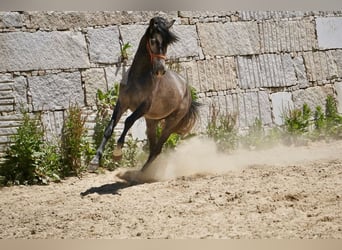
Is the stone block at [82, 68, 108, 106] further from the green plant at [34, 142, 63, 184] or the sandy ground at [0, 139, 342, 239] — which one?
the sandy ground at [0, 139, 342, 239]

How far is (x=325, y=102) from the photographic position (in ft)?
28.7

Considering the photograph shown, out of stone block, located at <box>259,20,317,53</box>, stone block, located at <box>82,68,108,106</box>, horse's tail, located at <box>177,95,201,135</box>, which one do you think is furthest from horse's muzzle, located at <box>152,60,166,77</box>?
stone block, located at <box>259,20,317,53</box>

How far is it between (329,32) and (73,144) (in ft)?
19.5

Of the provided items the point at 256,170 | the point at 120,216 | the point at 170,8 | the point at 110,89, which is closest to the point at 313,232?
Answer: the point at 120,216

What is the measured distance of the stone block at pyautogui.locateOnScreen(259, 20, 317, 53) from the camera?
8.12 meters

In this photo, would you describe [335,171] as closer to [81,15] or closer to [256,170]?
[256,170]

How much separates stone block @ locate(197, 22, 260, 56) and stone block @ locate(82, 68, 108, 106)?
200 cm

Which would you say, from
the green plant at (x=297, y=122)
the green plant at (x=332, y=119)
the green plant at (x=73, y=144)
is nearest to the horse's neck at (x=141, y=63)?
the green plant at (x=73, y=144)

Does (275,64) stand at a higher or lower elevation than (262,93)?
higher

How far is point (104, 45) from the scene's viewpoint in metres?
6.45

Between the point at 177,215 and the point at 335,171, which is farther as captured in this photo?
the point at 335,171

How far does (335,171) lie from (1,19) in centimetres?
458

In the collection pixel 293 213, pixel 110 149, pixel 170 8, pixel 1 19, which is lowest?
pixel 293 213

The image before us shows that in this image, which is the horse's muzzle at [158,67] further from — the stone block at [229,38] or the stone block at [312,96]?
the stone block at [312,96]
